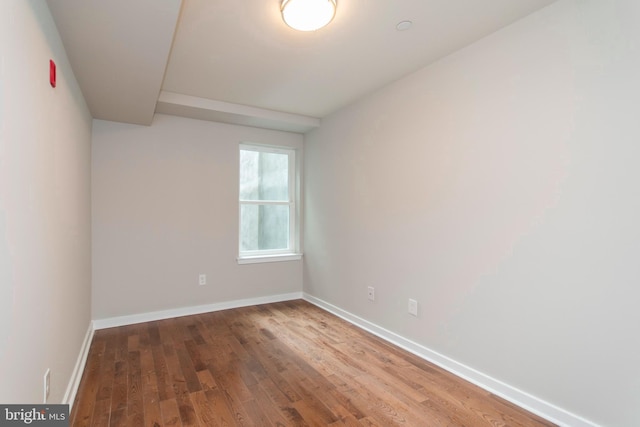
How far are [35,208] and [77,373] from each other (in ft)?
4.82

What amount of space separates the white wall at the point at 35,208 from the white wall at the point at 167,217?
1.11m

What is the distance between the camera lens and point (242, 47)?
7.73 feet

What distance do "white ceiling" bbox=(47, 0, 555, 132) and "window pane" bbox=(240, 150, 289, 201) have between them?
3.21ft

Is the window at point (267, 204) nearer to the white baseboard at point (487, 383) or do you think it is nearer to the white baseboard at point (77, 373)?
the white baseboard at point (487, 383)

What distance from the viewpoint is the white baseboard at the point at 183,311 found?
3.34 meters

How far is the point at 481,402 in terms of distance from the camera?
80.4 inches

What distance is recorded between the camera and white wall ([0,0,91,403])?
3.55 feet

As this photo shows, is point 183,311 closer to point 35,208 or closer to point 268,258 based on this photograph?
point 268,258

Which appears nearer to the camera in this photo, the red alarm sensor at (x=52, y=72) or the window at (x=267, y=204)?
the red alarm sensor at (x=52, y=72)

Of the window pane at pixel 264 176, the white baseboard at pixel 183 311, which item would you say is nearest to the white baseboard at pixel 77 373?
the white baseboard at pixel 183 311

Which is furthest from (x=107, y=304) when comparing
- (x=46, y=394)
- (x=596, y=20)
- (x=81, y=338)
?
(x=596, y=20)

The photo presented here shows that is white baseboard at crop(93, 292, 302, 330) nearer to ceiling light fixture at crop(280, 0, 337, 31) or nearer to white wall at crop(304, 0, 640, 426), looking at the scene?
white wall at crop(304, 0, 640, 426)

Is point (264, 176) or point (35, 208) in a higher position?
point (264, 176)

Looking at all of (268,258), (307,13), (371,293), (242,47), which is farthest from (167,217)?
(307,13)
